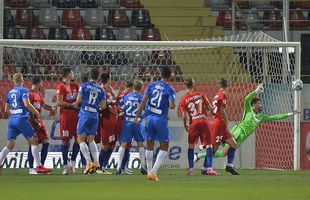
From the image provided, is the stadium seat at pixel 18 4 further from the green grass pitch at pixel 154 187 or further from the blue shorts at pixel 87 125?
the blue shorts at pixel 87 125

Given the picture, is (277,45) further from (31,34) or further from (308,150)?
(31,34)

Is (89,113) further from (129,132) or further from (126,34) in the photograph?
(126,34)

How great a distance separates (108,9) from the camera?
3050 cm

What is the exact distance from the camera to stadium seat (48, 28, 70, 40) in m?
29.5

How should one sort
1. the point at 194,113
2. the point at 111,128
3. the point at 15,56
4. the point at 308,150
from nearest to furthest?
the point at 194,113
the point at 111,128
the point at 308,150
the point at 15,56

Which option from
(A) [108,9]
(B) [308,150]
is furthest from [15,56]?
(B) [308,150]

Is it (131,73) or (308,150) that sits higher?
(131,73)

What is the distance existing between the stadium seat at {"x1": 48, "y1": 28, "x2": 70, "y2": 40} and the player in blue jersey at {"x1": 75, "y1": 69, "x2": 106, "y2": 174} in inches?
447

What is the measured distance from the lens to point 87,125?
18.3 m

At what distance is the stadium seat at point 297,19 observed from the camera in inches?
1230

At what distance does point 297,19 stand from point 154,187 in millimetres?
18012

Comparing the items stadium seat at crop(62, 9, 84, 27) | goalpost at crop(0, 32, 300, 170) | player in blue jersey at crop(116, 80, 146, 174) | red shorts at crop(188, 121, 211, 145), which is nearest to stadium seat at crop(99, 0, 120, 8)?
stadium seat at crop(62, 9, 84, 27)

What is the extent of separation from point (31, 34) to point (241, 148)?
8.74m

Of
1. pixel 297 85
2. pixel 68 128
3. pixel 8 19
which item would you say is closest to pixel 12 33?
pixel 8 19
